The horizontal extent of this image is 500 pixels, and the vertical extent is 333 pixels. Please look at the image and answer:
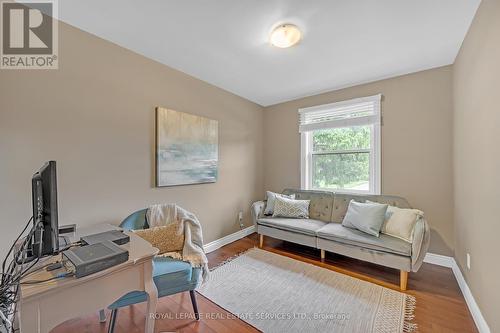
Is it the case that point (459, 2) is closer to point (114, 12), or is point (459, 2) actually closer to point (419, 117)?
point (419, 117)

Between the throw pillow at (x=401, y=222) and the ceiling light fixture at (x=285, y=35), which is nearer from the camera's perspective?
the ceiling light fixture at (x=285, y=35)

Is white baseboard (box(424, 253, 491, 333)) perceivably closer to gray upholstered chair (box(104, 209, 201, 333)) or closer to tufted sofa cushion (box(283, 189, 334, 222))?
tufted sofa cushion (box(283, 189, 334, 222))

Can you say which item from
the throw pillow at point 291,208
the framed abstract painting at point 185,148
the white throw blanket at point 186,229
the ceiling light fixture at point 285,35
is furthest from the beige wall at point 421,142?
the white throw blanket at point 186,229

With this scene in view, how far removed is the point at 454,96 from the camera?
2449 mm

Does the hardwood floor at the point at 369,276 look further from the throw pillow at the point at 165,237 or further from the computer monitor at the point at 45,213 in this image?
the computer monitor at the point at 45,213

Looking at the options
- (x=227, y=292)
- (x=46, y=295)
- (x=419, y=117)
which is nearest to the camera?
(x=46, y=295)

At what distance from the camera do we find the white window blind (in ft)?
9.90

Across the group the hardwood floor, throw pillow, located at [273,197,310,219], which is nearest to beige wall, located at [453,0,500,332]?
the hardwood floor

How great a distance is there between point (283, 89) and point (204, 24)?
1755 millimetres

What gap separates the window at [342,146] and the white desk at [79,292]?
2.96m

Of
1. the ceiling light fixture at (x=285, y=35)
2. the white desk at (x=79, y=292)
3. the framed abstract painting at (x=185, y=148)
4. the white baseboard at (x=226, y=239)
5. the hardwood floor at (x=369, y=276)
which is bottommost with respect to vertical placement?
the hardwood floor at (x=369, y=276)

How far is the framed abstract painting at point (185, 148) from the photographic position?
248cm

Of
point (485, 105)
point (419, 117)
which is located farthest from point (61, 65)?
point (419, 117)

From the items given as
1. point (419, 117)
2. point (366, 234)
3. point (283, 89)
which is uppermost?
point (283, 89)
